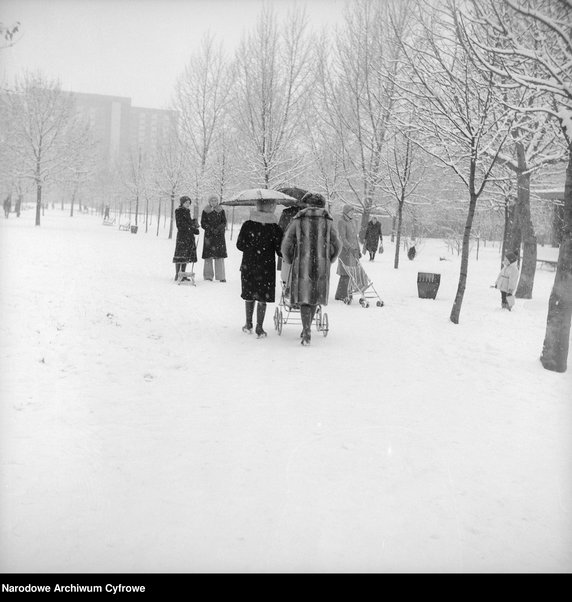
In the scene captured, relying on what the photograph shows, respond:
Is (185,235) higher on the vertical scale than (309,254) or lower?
higher

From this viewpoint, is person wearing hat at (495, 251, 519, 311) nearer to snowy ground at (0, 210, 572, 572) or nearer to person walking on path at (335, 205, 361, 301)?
person walking on path at (335, 205, 361, 301)

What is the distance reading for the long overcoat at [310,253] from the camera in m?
6.63

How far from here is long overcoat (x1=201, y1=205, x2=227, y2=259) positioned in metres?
11.4

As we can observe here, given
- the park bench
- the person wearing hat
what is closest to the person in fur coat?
the person wearing hat

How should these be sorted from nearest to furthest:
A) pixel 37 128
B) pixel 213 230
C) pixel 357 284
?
pixel 357 284, pixel 213 230, pixel 37 128

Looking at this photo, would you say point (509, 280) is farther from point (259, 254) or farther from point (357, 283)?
point (259, 254)

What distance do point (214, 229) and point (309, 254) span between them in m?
5.21

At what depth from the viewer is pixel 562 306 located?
5934 millimetres

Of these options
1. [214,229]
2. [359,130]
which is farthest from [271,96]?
[214,229]

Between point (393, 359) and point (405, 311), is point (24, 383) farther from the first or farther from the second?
point (405, 311)

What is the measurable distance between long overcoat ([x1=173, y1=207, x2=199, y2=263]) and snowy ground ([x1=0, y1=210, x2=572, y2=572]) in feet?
13.1

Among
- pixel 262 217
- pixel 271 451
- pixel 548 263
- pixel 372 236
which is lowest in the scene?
pixel 271 451
